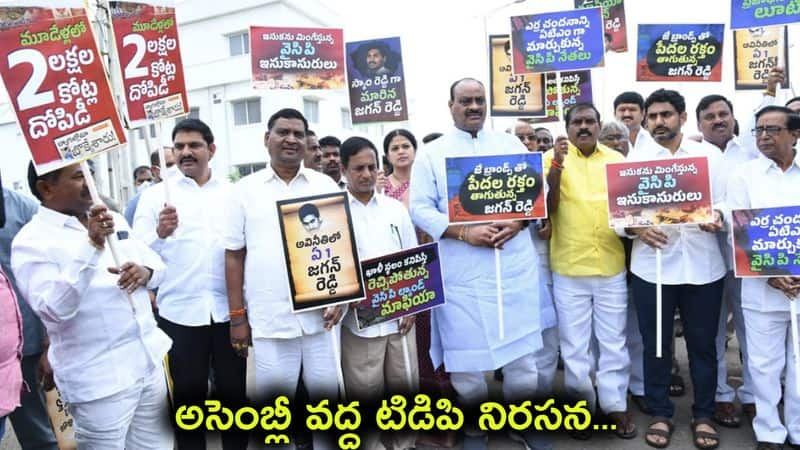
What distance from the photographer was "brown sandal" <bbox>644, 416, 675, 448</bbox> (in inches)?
138

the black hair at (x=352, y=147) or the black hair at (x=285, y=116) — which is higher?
the black hair at (x=285, y=116)

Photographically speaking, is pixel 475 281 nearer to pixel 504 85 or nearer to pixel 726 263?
pixel 726 263

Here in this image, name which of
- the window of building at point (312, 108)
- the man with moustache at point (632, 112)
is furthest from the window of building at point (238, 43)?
the man with moustache at point (632, 112)

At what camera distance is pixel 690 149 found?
11.8 feet

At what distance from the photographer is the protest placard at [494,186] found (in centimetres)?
329

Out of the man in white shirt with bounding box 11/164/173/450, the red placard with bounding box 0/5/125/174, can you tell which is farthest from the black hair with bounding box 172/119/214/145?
the man in white shirt with bounding box 11/164/173/450

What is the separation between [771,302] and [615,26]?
11.7ft

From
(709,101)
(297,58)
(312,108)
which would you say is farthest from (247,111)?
(709,101)

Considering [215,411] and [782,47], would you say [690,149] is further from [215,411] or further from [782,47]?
[215,411]

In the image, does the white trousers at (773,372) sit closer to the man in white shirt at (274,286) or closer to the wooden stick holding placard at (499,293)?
the wooden stick holding placard at (499,293)

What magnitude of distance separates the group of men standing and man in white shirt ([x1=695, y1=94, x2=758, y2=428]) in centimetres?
2

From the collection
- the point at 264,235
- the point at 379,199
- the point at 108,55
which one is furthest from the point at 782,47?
the point at 108,55

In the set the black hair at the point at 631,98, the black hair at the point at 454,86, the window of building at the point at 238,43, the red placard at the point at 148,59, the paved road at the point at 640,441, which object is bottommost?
the paved road at the point at 640,441

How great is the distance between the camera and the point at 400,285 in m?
3.11
